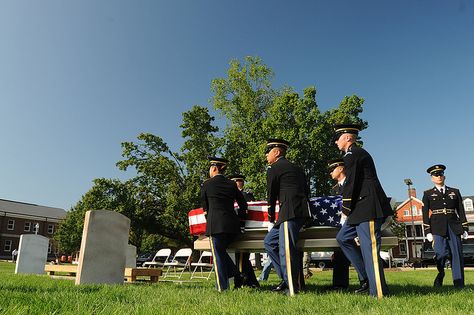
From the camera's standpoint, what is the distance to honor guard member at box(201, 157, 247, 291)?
6102 millimetres

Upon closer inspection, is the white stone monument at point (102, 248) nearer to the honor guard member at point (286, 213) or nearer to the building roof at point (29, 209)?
the honor guard member at point (286, 213)

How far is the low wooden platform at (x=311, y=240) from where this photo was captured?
5668 millimetres

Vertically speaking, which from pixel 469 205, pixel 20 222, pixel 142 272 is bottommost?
pixel 142 272

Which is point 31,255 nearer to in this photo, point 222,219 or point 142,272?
point 142,272

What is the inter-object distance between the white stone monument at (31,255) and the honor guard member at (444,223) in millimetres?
12507

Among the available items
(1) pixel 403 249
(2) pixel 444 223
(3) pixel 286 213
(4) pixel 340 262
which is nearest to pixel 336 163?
(4) pixel 340 262

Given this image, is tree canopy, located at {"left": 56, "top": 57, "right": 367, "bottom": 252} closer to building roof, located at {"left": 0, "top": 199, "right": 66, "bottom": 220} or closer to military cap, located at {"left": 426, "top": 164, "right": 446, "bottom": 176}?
military cap, located at {"left": 426, "top": 164, "right": 446, "bottom": 176}

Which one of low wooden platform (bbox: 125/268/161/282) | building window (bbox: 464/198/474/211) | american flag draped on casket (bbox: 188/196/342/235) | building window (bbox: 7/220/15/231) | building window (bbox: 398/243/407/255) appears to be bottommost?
low wooden platform (bbox: 125/268/161/282)

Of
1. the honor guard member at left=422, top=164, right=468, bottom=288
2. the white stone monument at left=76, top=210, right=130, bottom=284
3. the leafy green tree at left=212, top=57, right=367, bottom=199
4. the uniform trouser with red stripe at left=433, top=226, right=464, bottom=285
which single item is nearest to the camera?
the uniform trouser with red stripe at left=433, top=226, right=464, bottom=285

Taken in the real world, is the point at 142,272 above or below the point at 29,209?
below

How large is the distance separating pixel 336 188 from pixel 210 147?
91.9ft

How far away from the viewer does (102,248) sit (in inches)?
304

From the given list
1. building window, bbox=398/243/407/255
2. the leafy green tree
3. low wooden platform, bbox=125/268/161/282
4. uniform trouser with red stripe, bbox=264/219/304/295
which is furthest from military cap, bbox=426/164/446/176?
building window, bbox=398/243/407/255

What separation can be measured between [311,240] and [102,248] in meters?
4.25
